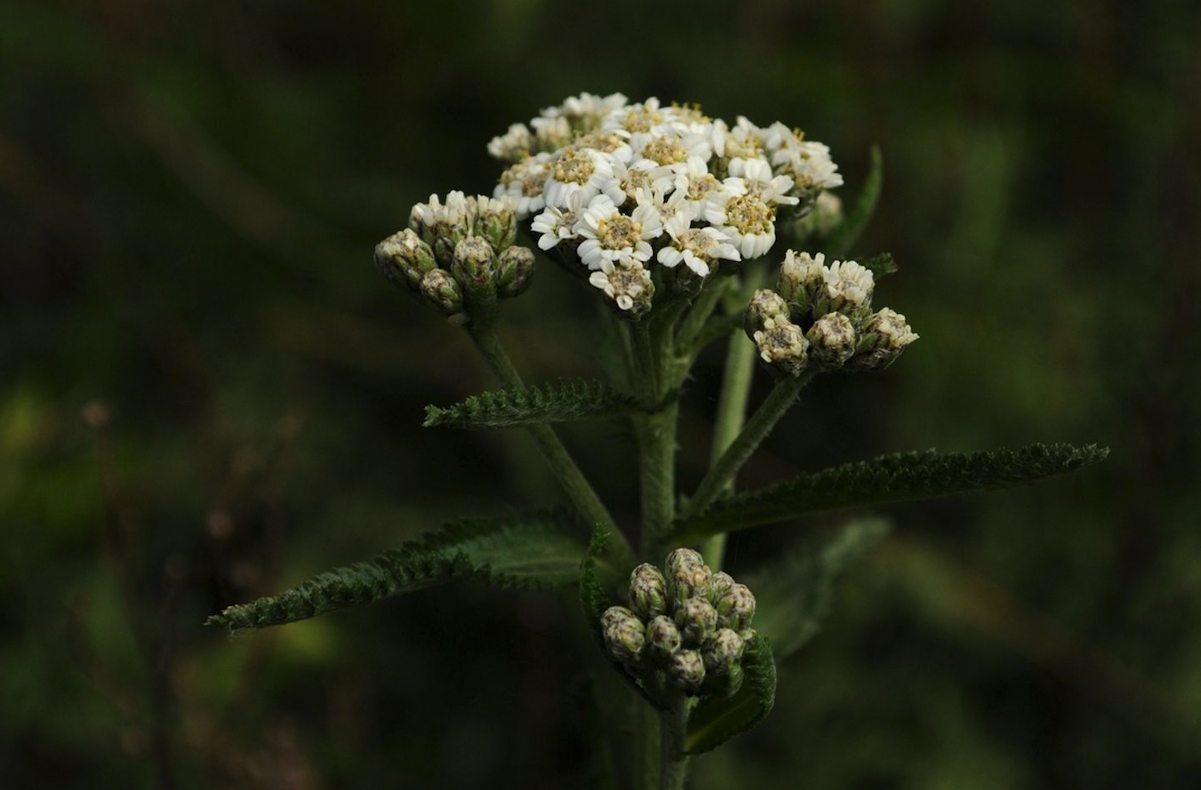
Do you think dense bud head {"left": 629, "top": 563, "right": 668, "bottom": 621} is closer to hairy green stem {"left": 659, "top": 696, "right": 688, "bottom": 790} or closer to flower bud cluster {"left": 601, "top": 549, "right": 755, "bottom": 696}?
flower bud cluster {"left": 601, "top": 549, "right": 755, "bottom": 696}

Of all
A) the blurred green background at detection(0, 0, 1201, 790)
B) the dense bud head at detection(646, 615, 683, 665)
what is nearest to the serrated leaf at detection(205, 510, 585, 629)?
the dense bud head at detection(646, 615, 683, 665)

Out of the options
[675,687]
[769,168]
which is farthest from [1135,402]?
[675,687]

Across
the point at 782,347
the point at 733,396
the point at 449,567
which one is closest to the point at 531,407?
the point at 449,567

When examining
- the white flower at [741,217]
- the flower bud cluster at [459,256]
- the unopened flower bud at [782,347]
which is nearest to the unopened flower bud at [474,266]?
the flower bud cluster at [459,256]

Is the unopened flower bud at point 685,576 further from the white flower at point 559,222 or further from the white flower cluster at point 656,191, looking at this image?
the white flower at point 559,222

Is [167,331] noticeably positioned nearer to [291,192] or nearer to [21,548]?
[291,192]

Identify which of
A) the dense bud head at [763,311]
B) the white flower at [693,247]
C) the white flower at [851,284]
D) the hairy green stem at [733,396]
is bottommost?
Answer: the hairy green stem at [733,396]

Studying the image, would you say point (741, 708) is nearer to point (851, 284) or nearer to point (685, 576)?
point (685, 576)
